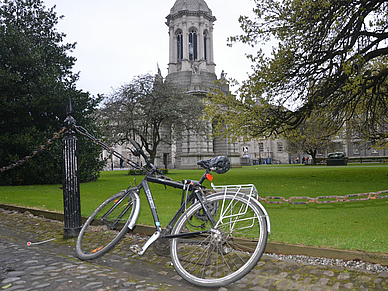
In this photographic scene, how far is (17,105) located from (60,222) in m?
10.9

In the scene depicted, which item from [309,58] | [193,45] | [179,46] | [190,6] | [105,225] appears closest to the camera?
[105,225]

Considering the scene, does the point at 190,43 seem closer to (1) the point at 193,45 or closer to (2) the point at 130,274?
(1) the point at 193,45

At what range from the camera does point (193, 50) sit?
2158 inches

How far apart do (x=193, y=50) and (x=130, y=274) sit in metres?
53.7

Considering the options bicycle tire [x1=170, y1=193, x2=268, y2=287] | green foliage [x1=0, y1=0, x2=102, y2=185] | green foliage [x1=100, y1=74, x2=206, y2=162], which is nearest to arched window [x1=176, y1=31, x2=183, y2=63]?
green foliage [x1=100, y1=74, x2=206, y2=162]

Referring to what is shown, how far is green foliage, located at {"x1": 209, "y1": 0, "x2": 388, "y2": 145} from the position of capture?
13445mm

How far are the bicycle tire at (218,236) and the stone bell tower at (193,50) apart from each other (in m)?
46.7

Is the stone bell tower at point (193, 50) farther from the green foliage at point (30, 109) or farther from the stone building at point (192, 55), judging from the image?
the green foliage at point (30, 109)

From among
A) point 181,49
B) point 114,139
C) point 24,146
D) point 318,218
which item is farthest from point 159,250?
point 181,49

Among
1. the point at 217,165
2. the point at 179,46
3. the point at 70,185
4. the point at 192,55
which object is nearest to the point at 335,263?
the point at 217,165

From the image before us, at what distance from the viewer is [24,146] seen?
16453 millimetres

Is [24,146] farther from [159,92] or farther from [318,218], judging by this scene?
[159,92]

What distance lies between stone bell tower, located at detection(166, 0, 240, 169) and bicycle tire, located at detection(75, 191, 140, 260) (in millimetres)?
45920

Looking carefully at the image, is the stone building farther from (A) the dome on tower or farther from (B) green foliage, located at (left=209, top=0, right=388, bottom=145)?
(B) green foliage, located at (left=209, top=0, right=388, bottom=145)
